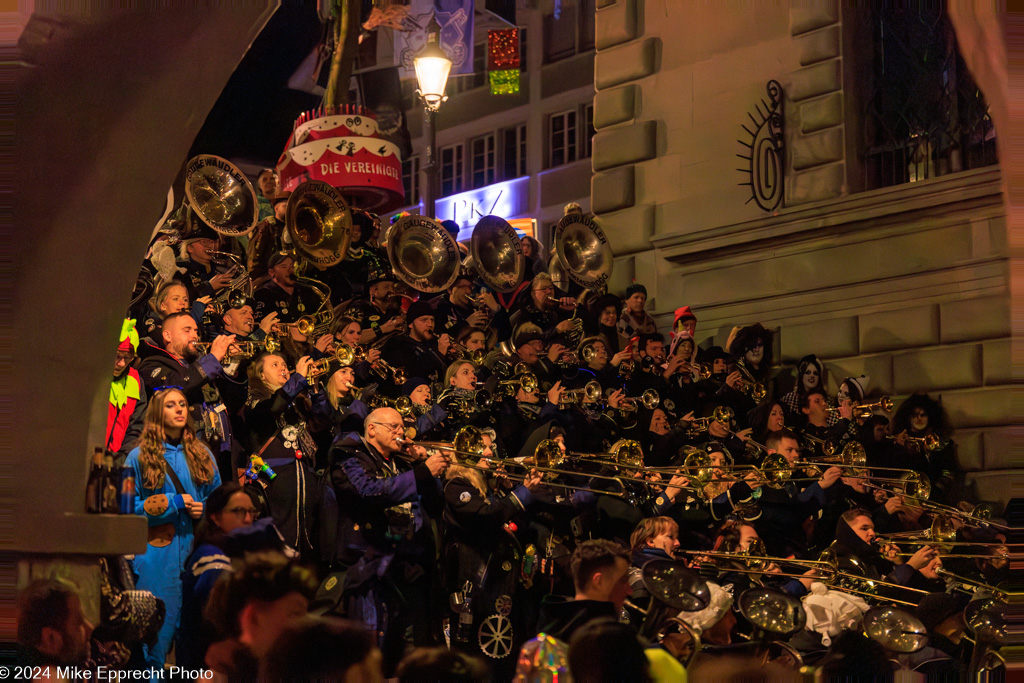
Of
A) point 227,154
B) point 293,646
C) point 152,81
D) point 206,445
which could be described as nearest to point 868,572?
point 206,445

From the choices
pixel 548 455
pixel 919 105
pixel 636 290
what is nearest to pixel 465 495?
pixel 548 455

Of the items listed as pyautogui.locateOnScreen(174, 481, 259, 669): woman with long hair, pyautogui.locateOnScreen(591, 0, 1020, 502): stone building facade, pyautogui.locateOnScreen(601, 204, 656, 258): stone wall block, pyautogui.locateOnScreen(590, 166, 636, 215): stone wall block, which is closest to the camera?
pyautogui.locateOnScreen(174, 481, 259, 669): woman with long hair

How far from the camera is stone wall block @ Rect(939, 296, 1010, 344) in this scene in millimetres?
8672

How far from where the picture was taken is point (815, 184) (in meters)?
9.91

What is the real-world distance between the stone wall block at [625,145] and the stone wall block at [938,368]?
3076 millimetres

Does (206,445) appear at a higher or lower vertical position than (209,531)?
higher

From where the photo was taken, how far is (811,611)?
6.18 metres

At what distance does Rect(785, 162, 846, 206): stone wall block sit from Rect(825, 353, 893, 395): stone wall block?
53.6 inches

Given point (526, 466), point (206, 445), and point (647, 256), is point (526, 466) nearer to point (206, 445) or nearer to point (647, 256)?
point (206, 445)

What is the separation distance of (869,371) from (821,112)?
2.25m

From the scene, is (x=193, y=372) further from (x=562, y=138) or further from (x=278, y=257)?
(x=562, y=138)

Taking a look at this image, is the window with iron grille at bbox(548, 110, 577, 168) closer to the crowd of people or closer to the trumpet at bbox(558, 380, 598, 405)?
the crowd of people

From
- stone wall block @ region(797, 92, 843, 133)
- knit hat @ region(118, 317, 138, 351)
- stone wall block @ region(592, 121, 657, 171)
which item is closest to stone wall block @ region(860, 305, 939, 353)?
stone wall block @ region(797, 92, 843, 133)

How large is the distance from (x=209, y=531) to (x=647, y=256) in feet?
21.4
